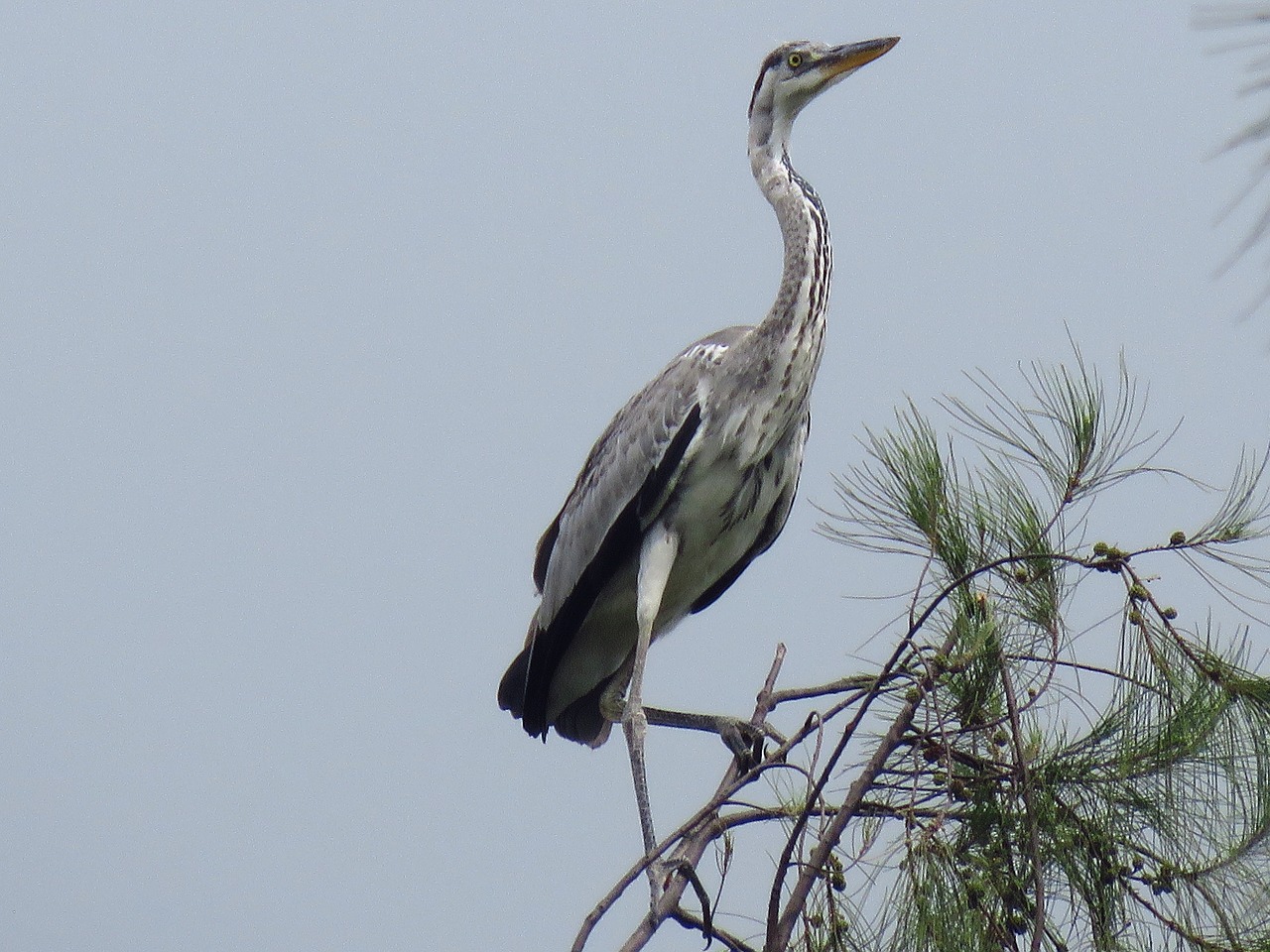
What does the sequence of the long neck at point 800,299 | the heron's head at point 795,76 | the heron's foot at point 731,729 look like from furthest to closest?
the heron's head at point 795,76 < the long neck at point 800,299 < the heron's foot at point 731,729

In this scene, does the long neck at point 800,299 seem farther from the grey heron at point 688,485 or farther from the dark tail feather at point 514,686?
the dark tail feather at point 514,686

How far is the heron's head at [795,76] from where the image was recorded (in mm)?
3381

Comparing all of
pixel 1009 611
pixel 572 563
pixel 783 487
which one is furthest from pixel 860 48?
pixel 1009 611

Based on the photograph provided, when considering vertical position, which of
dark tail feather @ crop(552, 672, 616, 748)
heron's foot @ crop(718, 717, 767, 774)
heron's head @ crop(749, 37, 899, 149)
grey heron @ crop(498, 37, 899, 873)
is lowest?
heron's foot @ crop(718, 717, 767, 774)

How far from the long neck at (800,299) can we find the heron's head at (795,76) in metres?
0.24

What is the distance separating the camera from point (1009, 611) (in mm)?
1890

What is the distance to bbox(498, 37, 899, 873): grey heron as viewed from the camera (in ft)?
9.91

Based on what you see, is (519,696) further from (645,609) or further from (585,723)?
(645,609)

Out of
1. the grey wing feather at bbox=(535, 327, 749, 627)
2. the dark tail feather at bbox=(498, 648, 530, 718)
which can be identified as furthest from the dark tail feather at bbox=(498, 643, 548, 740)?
the grey wing feather at bbox=(535, 327, 749, 627)

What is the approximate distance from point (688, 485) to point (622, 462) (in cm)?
17

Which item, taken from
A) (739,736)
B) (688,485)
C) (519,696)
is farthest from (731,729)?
(519,696)

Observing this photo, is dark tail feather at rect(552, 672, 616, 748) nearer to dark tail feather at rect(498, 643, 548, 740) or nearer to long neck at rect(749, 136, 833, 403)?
dark tail feather at rect(498, 643, 548, 740)

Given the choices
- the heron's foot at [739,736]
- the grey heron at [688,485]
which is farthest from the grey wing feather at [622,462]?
the heron's foot at [739,736]

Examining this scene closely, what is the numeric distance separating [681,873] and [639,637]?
3.26 ft
